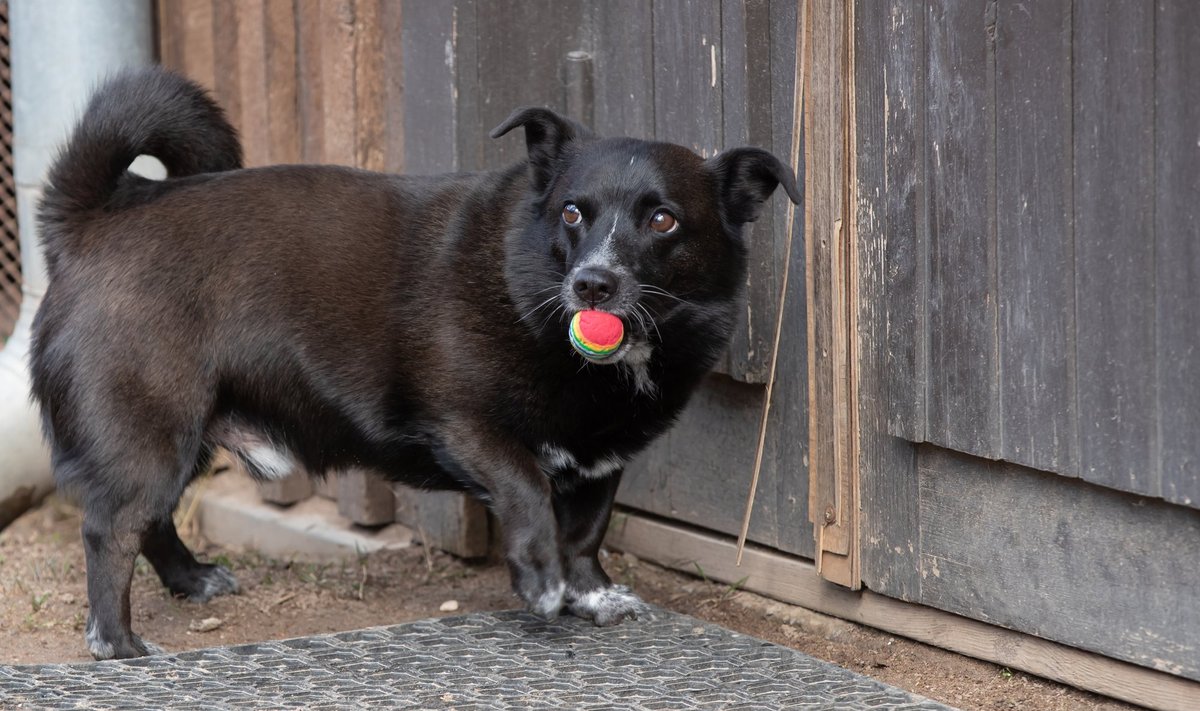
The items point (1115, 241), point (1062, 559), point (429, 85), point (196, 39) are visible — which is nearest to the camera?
point (1115, 241)

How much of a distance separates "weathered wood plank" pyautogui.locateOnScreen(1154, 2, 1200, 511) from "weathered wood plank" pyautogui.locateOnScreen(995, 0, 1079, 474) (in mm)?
246

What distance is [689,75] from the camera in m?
4.05

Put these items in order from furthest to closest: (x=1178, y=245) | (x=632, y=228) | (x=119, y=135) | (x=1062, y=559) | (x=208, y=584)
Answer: (x=208, y=584) → (x=119, y=135) → (x=632, y=228) → (x=1062, y=559) → (x=1178, y=245)

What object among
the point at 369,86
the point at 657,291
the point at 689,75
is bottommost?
the point at 657,291

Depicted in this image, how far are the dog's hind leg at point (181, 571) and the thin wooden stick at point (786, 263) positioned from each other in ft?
5.88

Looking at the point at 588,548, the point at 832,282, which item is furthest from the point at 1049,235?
the point at 588,548

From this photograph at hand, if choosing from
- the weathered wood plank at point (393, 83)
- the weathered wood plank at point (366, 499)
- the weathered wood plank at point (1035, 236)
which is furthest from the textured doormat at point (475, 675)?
the weathered wood plank at point (393, 83)

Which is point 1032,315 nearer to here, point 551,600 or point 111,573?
Result: point 551,600

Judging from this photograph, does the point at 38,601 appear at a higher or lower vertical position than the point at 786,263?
lower

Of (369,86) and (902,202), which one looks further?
(369,86)

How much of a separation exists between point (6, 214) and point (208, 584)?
9.85 feet

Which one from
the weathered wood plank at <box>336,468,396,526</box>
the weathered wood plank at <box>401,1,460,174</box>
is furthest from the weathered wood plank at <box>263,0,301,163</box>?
the weathered wood plank at <box>336,468,396,526</box>

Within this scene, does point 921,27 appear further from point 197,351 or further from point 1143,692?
point 197,351

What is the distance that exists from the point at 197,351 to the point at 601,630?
1422mm
